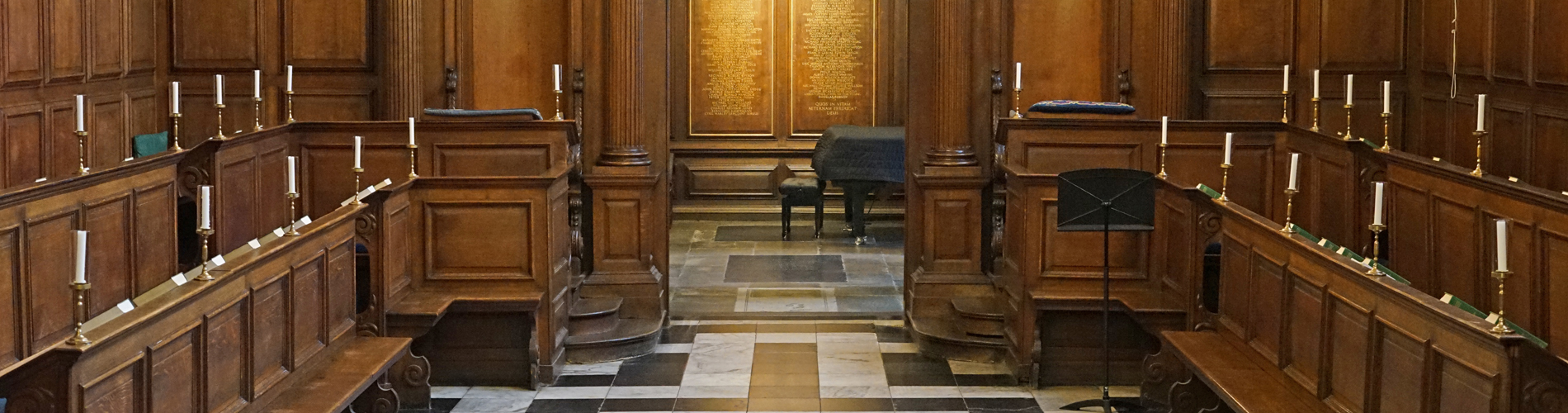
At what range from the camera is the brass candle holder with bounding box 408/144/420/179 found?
748cm

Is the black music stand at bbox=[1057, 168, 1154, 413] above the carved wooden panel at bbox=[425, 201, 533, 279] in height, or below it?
above

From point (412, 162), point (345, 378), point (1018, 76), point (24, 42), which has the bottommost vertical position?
point (345, 378)

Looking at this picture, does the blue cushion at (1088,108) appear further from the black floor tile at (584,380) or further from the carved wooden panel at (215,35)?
the carved wooden panel at (215,35)

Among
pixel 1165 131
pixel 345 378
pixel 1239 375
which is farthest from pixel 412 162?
pixel 1239 375

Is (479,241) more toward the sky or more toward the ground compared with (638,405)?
more toward the sky

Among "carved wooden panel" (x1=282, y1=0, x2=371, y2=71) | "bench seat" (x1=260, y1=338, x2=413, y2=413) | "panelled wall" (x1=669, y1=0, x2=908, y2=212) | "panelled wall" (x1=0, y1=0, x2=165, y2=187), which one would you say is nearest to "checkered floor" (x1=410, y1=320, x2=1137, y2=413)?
"bench seat" (x1=260, y1=338, x2=413, y2=413)

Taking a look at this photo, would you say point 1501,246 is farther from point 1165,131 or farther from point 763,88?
point 763,88

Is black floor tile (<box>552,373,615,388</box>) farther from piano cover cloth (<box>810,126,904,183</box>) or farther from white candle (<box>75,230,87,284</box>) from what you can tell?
piano cover cloth (<box>810,126,904,183</box>)

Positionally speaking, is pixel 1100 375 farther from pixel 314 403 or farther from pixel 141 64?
pixel 141 64

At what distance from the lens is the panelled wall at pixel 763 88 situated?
46.1 feet

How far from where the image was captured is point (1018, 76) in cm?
825

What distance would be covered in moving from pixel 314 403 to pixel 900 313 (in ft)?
15.0

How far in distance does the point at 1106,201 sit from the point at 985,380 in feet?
4.33

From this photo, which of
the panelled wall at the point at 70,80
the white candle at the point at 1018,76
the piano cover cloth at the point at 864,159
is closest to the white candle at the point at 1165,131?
the white candle at the point at 1018,76
